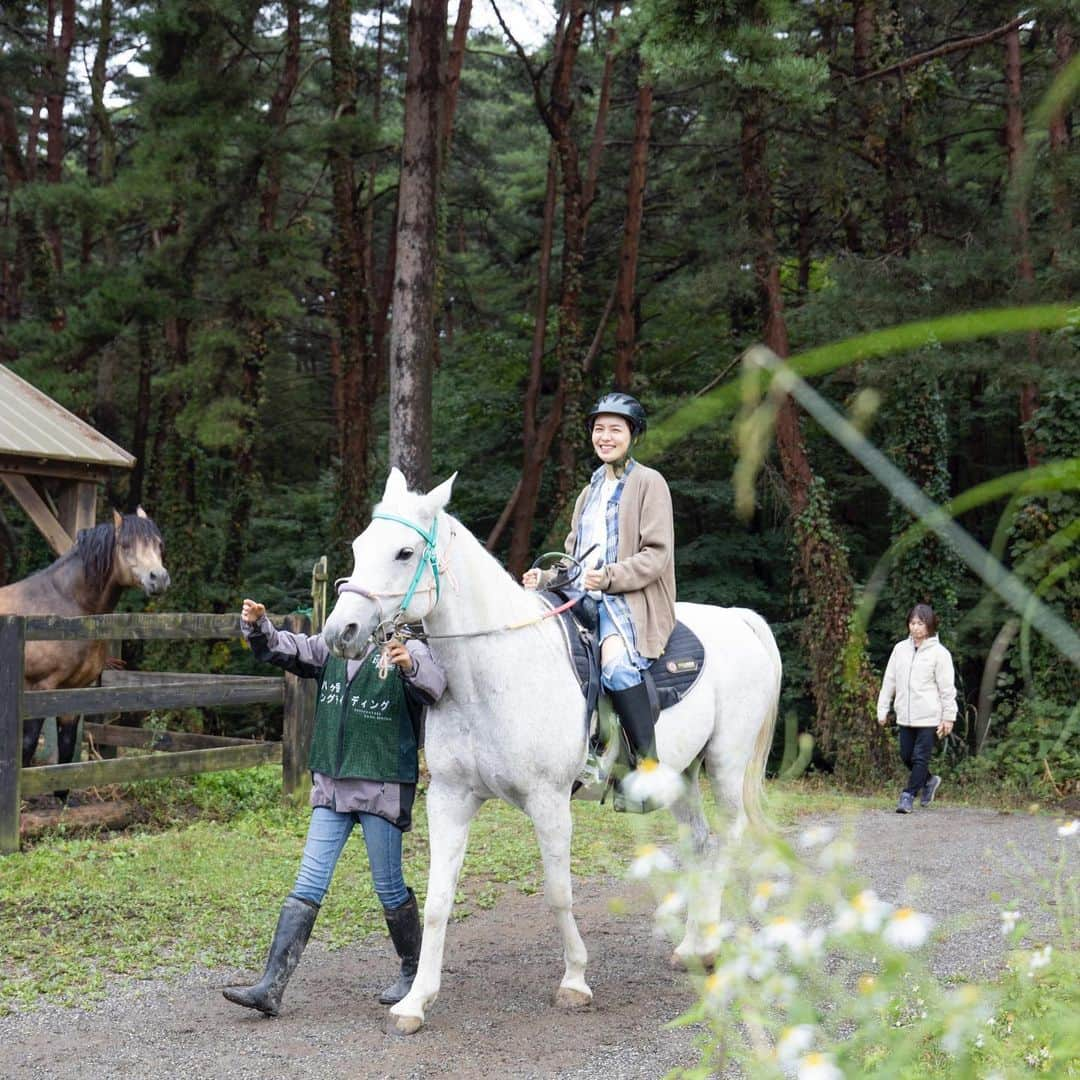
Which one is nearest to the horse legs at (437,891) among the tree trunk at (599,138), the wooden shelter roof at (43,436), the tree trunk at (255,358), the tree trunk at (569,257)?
the wooden shelter roof at (43,436)

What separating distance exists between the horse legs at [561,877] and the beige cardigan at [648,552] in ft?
2.45

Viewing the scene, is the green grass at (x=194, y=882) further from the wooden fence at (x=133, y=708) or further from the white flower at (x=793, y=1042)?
the white flower at (x=793, y=1042)

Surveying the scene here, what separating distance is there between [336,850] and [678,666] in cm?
161

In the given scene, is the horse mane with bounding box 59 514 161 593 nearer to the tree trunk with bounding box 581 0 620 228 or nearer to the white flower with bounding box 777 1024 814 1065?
the white flower with bounding box 777 1024 814 1065

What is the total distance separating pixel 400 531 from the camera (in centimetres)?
419

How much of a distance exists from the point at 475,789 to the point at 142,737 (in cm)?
619

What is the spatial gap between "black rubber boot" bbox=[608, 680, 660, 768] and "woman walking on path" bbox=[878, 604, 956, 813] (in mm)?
6146

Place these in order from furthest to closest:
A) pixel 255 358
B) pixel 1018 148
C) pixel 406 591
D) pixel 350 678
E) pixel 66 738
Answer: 1. pixel 255 358
2. pixel 1018 148
3. pixel 66 738
4. pixel 350 678
5. pixel 406 591

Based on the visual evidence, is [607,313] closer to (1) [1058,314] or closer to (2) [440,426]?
(2) [440,426]

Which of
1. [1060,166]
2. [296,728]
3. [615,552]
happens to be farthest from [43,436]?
[1060,166]

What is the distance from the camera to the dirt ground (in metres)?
4.18

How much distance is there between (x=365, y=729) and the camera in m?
4.76

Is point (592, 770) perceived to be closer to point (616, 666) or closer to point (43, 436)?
point (616, 666)

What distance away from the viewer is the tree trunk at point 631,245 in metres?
18.6
